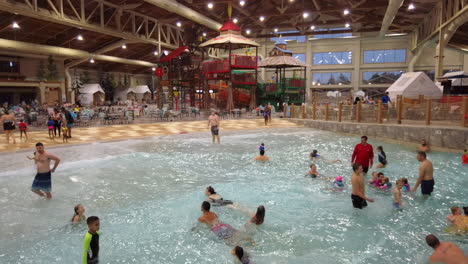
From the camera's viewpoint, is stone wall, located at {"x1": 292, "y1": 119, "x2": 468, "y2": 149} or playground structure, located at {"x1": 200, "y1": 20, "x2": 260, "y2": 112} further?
playground structure, located at {"x1": 200, "y1": 20, "x2": 260, "y2": 112}

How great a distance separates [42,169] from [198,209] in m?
3.59

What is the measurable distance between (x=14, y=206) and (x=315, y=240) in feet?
22.0

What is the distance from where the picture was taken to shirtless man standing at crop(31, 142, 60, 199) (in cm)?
668

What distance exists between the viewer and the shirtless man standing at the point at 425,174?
22.3 feet

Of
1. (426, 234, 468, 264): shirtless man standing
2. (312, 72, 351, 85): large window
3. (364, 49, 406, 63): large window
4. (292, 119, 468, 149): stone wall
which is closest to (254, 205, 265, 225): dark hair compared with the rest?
(426, 234, 468, 264): shirtless man standing

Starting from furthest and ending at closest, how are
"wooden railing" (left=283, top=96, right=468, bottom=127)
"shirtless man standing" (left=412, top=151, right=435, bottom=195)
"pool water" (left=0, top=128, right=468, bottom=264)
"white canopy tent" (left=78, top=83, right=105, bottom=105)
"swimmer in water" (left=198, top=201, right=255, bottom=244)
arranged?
1. "white canopy tent" (left=78, top=83, right=105, bottom=105)
2. "wooden railing" (left=283, top=96, right=468, bottom=127)
3. "shirtless man standing" (left=412, top=151, right=435, bottom=195)
4. "swimmer in water" (left=198, top=201, right=255, bottom=244)
5. "pool water" (left=0, top=128, right=468, bottom=264)

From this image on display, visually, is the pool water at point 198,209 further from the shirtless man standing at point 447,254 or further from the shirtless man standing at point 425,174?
the shirtless man standing at point 447,254

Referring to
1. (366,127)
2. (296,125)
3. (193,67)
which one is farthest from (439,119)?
(193,67)

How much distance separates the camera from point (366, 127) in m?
16.5

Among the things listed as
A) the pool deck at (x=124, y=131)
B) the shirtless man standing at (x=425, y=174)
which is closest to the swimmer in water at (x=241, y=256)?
the shirtless man standing at (x=425, y=174)

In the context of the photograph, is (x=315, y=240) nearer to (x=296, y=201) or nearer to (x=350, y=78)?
(x=296, y=201)

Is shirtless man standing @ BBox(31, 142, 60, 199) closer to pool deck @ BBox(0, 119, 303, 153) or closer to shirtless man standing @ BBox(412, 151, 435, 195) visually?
pool deck @ BBox(0, 119, 303, 153)

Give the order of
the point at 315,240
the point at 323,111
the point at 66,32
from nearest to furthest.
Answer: the point at 315,240 → the point at 323,111 → the point at 66,32

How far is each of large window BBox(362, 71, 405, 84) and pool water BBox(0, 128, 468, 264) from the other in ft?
85.2
